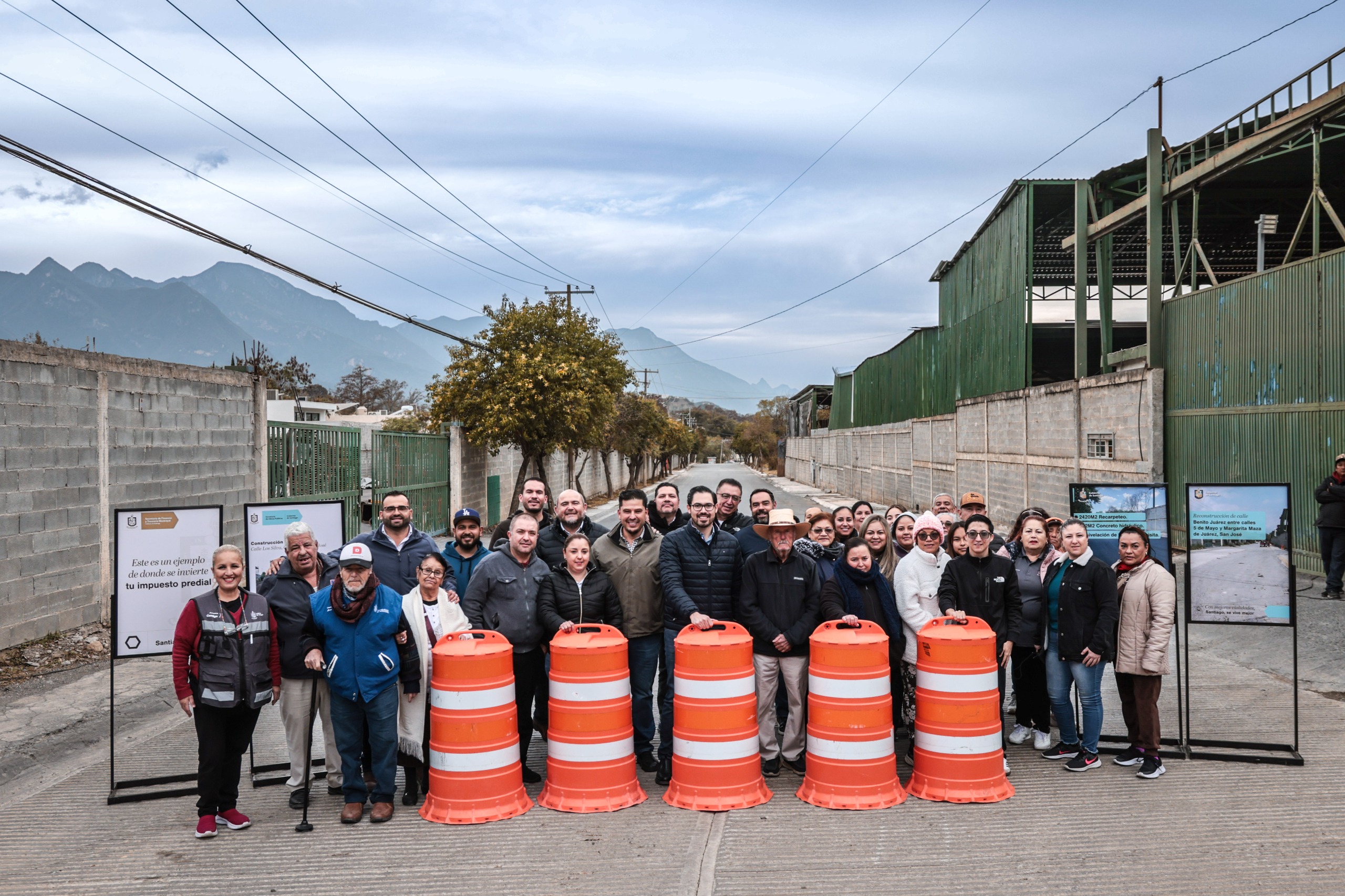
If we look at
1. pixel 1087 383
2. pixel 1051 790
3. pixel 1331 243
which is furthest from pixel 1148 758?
pixel 1331 243

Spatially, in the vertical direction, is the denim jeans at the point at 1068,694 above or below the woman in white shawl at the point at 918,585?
Result: below

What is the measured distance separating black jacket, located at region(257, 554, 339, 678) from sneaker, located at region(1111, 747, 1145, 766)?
5517 mm

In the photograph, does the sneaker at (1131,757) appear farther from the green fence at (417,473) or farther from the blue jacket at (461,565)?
the green fence at (417,473)

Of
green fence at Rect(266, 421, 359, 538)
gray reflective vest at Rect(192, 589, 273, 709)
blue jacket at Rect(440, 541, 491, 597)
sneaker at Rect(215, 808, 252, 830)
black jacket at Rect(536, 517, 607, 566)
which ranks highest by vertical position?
green fence at Rect(266, 421, 359, 538)

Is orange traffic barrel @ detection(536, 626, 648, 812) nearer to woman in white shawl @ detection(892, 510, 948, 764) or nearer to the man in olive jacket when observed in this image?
the man in olive jacket

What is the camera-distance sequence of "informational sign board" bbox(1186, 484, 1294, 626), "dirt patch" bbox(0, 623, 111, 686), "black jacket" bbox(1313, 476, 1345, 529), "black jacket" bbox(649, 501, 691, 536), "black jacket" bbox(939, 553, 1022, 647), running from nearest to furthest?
"black jacket" bbox(939, 553, 1022, 647)
"informational sign board" bbox(1186, 484, 1294, 626)
"black jacket" bbox(649, 501, 691, 536)
"dirt patch" bbox(0, 623, 111, 686)
"black jacket" bbox(1313, 476, 1345, 529)

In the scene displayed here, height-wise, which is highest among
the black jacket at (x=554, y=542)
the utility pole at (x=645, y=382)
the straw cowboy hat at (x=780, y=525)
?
the utility pole at (x=645, y=382)

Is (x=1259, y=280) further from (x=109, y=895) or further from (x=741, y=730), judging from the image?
(x=109, y=895)

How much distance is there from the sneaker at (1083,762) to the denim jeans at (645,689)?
2816mm

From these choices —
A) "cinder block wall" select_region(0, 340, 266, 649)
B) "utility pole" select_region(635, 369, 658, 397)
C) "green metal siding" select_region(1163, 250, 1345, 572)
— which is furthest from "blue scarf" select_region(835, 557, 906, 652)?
"utility pole" select_region(635, 369, 658, 397)

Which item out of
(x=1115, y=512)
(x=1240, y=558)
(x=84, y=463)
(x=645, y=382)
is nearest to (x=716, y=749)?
(x=1115, y=512)

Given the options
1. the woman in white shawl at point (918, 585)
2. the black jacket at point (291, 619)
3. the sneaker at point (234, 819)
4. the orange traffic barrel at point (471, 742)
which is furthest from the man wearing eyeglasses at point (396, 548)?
the woman in white shawl at point (918, 585)

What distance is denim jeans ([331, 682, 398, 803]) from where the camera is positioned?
591cm

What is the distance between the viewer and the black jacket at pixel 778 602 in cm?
658
